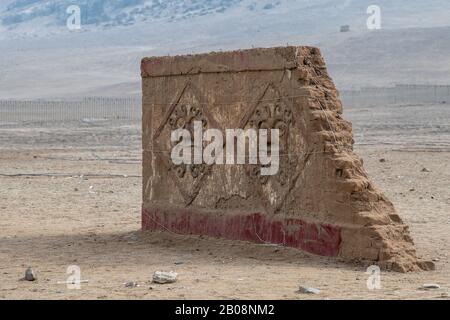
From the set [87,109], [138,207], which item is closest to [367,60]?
[87,109]

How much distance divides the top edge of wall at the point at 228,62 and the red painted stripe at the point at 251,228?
1421 mm

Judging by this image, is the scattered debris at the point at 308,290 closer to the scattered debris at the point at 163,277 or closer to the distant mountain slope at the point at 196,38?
the scattered debris at the point at 163,277

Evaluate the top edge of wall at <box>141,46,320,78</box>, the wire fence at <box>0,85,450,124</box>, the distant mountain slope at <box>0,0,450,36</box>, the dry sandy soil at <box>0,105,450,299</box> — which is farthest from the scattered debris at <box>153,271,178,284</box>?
the distant mountain slope at <box>0,0,450,36</box>

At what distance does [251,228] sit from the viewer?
11328 millimetres

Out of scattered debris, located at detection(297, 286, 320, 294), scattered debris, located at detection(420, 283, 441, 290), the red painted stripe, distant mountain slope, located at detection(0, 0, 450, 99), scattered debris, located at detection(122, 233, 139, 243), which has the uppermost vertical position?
distant mountain slope, located at detection(0, 0, 450, 99)

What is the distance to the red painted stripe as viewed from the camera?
10406 mm

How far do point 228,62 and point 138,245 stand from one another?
2.11 m

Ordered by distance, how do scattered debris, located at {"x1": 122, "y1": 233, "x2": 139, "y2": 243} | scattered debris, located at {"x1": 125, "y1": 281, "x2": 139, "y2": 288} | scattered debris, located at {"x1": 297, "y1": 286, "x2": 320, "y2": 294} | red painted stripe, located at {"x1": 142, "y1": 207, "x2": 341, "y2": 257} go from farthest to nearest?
scattered debris, located at {"x1": 122, "y1": 233, "x2": 139, "y2": 243} < red painted stripe, located at {"x1": 142, "y1": 207, "x2": 341, "y2": 257} < scattered debris, located at {"x1": 125, "y1": 281, "x2": 139, "y2": 288} < scattered debris, located at {"x1": 297, "y1": 286, "x2": 320, "y2": 294}

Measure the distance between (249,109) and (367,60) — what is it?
73148mm

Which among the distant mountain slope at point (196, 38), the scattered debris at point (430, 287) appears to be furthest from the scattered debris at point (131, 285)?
the distant mountain slope at point (196, 38)

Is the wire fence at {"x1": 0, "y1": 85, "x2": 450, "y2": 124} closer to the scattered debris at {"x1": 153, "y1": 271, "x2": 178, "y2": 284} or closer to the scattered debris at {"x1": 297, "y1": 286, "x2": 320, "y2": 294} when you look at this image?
the scattered debris at {"x1": 153, "y1": 271, "x2": 178, "y2": 284}

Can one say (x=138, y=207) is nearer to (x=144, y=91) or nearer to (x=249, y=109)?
(x=144, y=91)

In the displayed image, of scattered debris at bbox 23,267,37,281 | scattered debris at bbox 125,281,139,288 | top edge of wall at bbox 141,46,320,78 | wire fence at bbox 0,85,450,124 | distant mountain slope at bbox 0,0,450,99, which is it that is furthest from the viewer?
distant mountain slope at bbox 0,0,450,99

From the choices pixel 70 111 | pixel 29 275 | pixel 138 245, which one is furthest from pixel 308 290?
pixel 70 111
